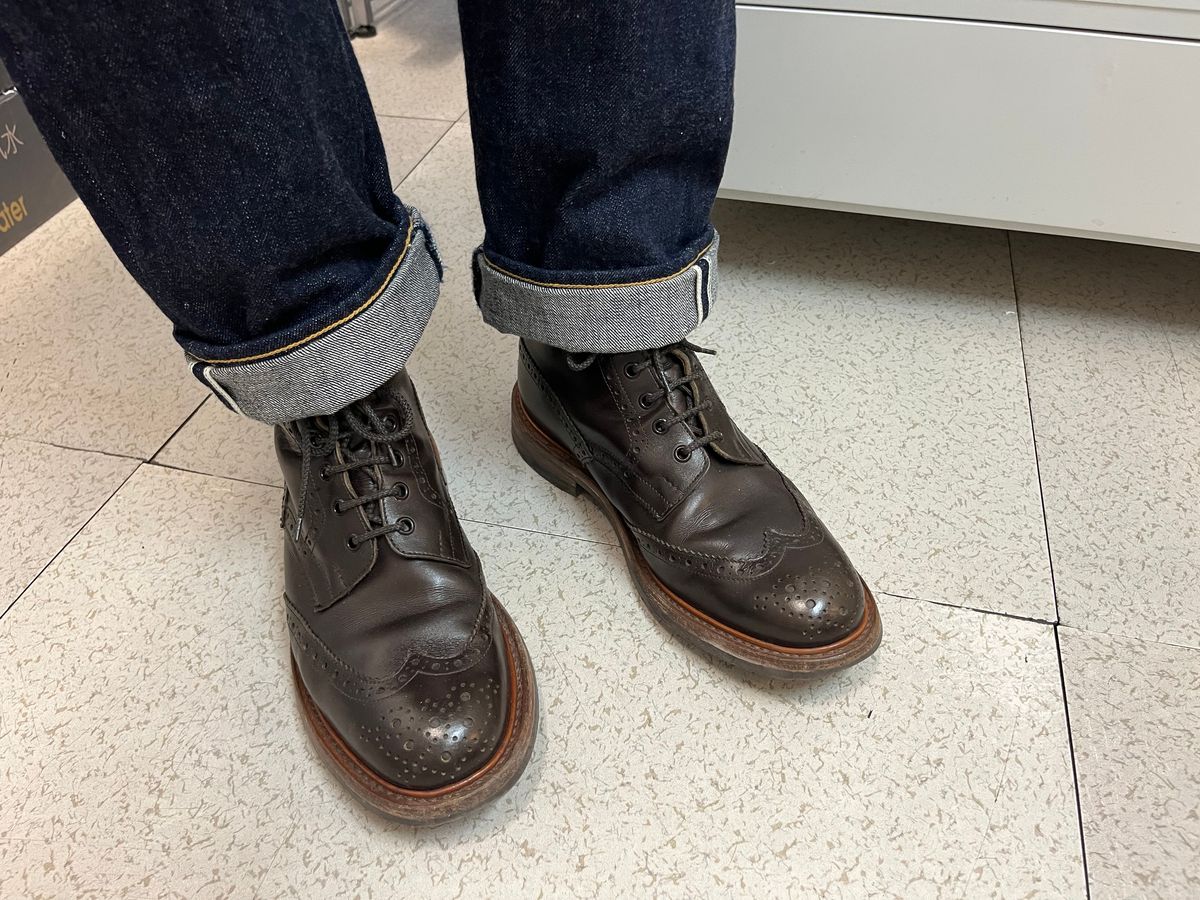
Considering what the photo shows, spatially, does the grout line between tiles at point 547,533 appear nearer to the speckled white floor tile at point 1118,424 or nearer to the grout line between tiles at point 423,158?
the speckled white floor tile at point 1118,424

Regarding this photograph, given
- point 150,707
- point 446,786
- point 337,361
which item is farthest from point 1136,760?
point 150,707

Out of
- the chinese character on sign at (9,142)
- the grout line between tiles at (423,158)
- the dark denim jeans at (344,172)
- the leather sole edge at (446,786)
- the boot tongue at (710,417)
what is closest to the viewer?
the dark denim jeans at (344,172)

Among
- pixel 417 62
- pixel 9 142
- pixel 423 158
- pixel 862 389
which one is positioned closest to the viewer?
pixel 862 389

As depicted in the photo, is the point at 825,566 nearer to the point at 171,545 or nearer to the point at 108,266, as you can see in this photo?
the point at 171,545

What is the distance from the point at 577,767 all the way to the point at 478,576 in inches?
5.6

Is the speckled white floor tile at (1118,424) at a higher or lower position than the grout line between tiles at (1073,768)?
higher

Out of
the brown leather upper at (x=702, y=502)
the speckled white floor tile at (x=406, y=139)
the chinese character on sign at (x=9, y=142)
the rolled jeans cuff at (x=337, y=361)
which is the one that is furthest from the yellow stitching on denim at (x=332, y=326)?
the chinese character on sign at (x=9, y=142)

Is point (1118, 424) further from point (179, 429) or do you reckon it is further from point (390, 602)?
point (179, 429)

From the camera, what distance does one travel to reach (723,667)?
21.9 inches

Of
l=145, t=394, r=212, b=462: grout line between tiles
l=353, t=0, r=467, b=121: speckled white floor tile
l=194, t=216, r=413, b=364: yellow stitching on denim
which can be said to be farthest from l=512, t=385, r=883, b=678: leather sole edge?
l=353, t=0, r=467, b=121: speckled white floor tile

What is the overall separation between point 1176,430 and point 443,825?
2.40 feet

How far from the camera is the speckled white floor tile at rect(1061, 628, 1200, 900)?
46 cm

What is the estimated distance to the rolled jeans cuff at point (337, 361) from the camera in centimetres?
44

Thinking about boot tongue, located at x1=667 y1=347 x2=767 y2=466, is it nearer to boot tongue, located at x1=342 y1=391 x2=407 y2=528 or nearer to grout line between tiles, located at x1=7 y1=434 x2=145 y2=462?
boot tongue, located at x1=342 y1=391 x2=407 y2=528
